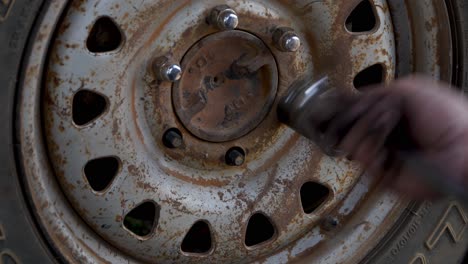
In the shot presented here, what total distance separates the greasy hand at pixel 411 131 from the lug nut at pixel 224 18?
0.54m

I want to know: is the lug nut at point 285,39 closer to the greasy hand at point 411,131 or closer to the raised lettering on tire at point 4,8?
the greasy hand at point 411,131

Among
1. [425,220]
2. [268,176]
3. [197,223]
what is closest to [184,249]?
[197,223]

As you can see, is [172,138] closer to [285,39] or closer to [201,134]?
[201,134]

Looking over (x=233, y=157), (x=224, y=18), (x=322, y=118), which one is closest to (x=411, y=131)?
(x=322, y=118)

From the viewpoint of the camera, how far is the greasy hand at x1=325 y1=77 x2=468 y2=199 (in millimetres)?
1533

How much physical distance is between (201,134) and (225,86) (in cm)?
14

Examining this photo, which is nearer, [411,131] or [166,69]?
[411,131]

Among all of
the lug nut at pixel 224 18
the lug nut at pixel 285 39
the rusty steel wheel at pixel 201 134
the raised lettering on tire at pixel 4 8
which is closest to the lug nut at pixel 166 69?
the rusty steel wheel at pixel 201 134

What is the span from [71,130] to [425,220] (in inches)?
46.8

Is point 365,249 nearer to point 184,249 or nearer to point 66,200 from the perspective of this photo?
point 184,249

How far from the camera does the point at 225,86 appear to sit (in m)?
2.28

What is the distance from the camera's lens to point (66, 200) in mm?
2137

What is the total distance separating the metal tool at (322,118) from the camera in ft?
4.97

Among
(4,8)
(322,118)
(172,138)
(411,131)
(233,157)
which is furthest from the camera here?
(233,157)
